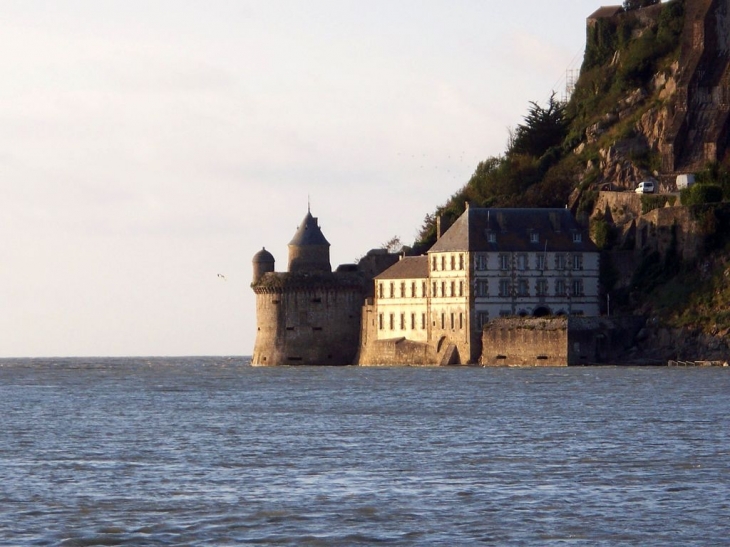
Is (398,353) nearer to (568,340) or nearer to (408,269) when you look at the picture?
(408,269)

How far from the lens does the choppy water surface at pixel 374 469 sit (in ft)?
132

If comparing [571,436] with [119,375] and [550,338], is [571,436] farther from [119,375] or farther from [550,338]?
[119,375]

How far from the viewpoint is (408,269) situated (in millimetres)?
133875

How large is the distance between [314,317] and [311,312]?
42cm

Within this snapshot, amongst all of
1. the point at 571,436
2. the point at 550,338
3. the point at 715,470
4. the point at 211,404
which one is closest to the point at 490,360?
the point at 550,338

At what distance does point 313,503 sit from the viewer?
144ft

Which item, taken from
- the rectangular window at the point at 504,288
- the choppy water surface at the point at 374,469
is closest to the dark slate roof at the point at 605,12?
the rectangular window at the point at 504,288

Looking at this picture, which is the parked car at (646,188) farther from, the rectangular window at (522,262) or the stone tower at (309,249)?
the stone tower at (309,249)

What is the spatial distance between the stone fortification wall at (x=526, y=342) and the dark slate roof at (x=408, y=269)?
10.4 m

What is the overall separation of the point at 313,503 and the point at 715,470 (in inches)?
455

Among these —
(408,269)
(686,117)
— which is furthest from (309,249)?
(686,117)

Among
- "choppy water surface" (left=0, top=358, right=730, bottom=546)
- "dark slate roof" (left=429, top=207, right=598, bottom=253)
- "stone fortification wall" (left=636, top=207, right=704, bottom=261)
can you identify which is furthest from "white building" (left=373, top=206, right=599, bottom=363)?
"choppy water surface" (left=0, top=358, right=730, bottom=546)

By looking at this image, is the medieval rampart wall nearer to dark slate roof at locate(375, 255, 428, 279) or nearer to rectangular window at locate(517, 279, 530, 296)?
dark slate roof at locate(375, 255, 428, 279)

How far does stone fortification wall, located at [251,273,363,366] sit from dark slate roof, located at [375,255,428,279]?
3.66 meters
